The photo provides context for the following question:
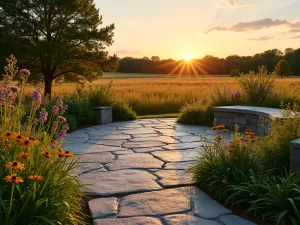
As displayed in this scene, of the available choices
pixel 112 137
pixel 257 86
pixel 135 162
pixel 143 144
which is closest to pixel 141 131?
pixel 112 137

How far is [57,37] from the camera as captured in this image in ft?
63.2

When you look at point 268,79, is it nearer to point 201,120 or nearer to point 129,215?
point 201,120

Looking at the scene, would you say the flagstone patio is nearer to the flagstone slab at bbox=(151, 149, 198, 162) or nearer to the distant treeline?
the flagstone slab at bbox=(151, 149, 198, 162)

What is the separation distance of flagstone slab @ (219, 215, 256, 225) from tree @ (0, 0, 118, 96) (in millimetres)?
15025

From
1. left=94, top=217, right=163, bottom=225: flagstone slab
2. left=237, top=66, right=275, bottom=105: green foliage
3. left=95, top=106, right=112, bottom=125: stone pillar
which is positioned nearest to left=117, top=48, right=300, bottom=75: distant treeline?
left=237, top=66, right=275, bottom=105: green foliage

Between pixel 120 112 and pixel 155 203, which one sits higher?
pixel 120 112

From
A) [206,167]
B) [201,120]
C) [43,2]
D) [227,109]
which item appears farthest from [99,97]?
[43,2]

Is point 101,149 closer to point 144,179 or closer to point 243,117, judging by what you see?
point 144,179

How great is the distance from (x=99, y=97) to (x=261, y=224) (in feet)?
23.4

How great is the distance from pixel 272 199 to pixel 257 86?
6548 millimetres

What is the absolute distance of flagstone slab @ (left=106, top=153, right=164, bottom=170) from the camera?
15.4 ft

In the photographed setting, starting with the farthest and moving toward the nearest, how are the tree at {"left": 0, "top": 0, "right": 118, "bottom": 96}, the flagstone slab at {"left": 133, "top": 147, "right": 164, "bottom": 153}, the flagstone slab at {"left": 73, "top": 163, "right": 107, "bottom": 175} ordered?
the tree at {"left": 0, "top": 0, "right": 118, "bottom": 96}, the flagstone slab at {"left": 133, "top": 147, "right": 164, "bottom": 153}, the flagstone slab at {"left": 73, "top": 163, "right": 107, "bottom": 175}

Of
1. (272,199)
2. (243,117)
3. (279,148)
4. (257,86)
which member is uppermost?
(257,86)

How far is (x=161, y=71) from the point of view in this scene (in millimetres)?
59500
